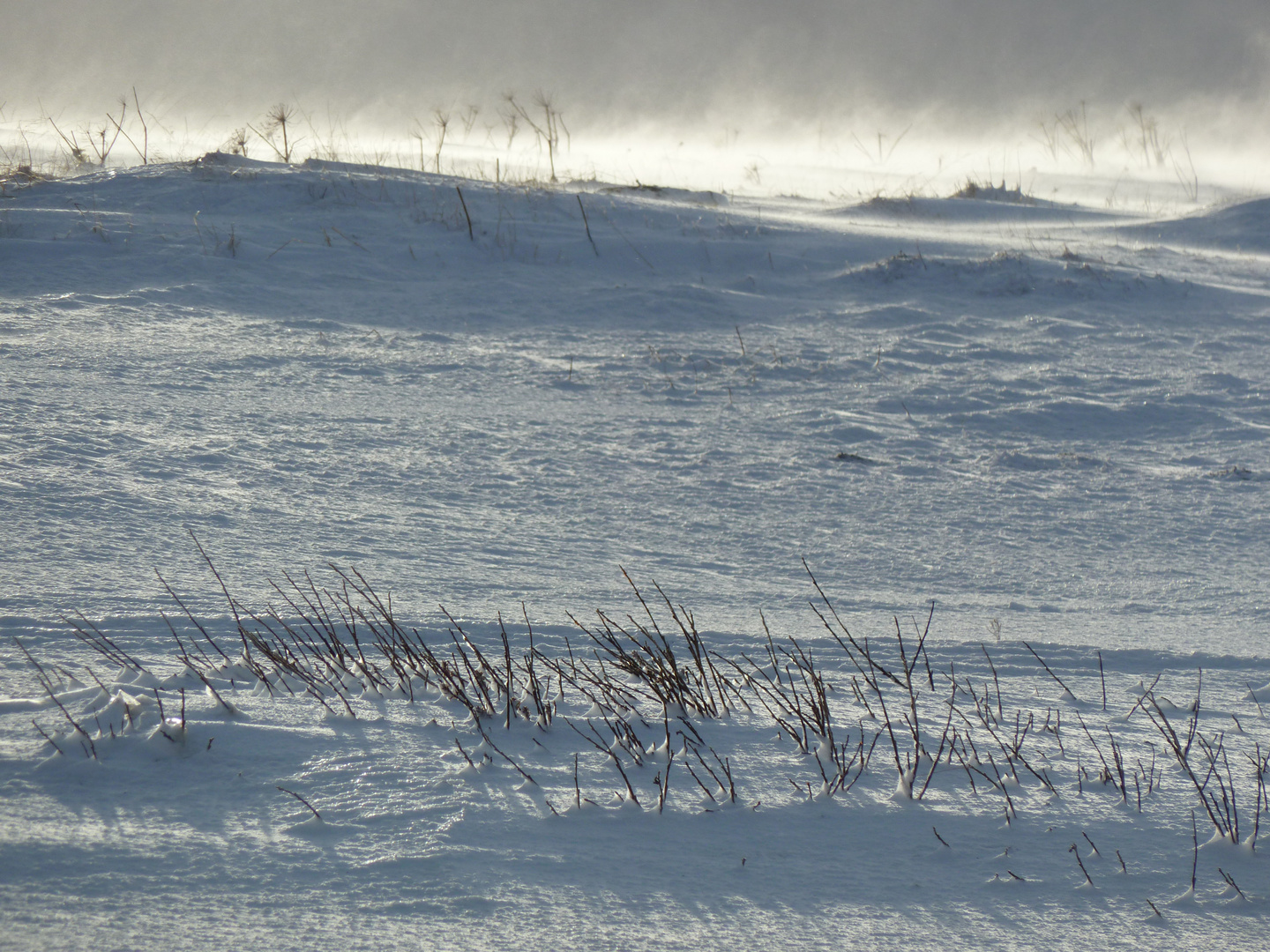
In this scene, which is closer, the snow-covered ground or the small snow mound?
the snow-covered ground

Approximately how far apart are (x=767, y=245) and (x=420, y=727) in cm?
671

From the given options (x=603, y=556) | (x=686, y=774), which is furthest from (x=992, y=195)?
(x=686, y=774)

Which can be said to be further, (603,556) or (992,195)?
(992,195)

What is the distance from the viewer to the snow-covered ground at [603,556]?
163 cm

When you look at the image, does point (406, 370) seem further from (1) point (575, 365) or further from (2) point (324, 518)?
(2) point (324, 518)

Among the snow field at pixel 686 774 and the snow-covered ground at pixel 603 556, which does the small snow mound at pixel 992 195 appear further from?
the snow field at pixel 686 774

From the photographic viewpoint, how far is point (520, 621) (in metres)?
2.86

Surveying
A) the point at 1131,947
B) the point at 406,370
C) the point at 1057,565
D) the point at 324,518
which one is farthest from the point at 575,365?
the point at 1131,947

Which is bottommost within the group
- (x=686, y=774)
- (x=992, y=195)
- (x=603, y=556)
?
(x=686, y=774)

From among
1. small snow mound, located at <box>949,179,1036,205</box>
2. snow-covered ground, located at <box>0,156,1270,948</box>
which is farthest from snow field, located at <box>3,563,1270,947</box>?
small snow mound, located at <box>949,179,1036,205</box>

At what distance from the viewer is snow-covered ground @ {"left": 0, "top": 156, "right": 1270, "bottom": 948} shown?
1635 millimetres

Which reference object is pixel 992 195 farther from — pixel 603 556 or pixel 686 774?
pixel 686 774

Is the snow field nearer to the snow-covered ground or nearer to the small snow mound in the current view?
the snow-covered ground

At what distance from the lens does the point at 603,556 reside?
11.3 feet
